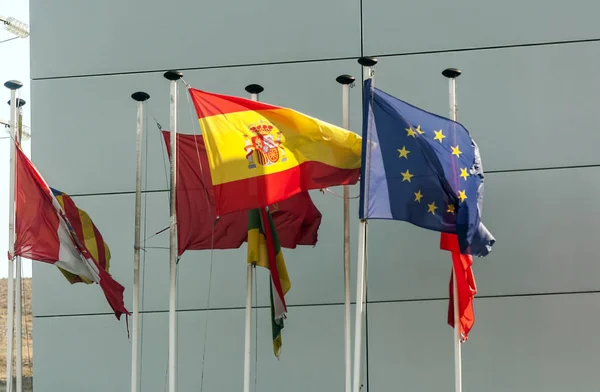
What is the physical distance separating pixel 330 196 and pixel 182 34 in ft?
10.4

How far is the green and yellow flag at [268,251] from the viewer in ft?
39.8

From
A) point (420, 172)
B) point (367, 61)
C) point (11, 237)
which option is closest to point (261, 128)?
point (367, 61)

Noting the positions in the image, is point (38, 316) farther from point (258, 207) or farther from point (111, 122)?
point (258, 207)

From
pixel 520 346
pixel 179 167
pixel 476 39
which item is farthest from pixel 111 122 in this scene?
pixel 520 346

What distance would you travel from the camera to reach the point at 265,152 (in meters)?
11.6

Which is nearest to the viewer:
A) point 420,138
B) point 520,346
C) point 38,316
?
point 420,138

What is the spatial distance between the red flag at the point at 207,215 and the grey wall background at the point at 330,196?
1356mm

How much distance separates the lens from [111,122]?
1495 cm

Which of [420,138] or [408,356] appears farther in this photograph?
[408,356]

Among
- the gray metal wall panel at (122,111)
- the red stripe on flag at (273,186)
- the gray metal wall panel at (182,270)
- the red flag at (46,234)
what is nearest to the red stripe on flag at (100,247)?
the red flag at (46,234)

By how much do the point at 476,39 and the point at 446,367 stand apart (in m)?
4.49

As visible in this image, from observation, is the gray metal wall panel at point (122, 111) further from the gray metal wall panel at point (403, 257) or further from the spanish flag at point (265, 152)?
the spanish flag at point (265, 152)

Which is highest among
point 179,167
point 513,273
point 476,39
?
point 476,39

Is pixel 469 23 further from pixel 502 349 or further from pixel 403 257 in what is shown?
pixel 502 349
